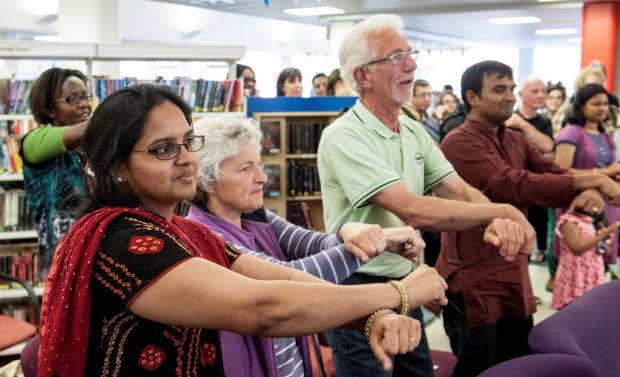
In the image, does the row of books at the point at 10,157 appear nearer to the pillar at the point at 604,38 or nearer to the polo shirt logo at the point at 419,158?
the polo shirt logo at the point at 419,158

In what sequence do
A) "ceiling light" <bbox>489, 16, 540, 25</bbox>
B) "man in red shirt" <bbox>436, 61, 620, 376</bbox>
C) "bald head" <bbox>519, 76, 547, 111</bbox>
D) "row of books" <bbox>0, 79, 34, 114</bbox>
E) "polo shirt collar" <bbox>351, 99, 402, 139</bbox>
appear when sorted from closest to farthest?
"polo shirt collar" <bbox>351, 99, 402, 139</bbox>, "man in red shirt" <bbox>436, 61, 620, 376</bbox>, "row of books" <bbox>0, 79, 34, 114</bbox>, "bald head" <bbox>519, 76, 547, 111</bbox>, "ceiling light" <bbox>489, 16, 540, 25</bbox>

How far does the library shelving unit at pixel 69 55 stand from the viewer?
494 cm

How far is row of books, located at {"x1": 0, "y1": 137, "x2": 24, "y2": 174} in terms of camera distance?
4.96 metres

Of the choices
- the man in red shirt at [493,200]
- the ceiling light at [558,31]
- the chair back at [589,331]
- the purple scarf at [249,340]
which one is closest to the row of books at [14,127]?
the man in red shirt at [493,200]

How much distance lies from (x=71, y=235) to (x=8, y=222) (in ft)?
12.9

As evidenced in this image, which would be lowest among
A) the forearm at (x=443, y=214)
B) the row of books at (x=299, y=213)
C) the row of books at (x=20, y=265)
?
the row of books at (x=20, y=265)

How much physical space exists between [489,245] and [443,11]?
504 inches

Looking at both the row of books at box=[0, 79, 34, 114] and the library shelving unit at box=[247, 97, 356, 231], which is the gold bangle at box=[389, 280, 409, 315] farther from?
the library shelving unit at box=[247, 97, 356, 231]

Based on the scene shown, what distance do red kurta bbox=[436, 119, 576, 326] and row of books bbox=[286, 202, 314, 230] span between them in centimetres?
343

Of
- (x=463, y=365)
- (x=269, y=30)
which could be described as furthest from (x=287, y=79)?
(x=269, y=30)

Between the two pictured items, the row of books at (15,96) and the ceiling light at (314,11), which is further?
the ceiling light at (314,11)

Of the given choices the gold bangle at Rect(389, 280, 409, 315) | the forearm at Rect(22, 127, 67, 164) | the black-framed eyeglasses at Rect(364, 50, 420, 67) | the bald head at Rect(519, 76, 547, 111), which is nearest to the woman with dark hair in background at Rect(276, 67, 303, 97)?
the bald head at Rect(519, 76, 547, 111)

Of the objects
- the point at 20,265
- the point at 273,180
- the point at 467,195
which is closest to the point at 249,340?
the point at 467,195

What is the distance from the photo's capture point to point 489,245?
9.41 ft
